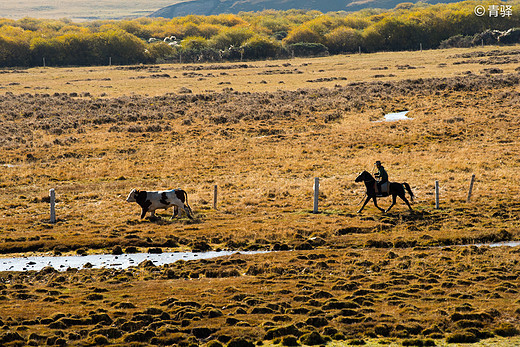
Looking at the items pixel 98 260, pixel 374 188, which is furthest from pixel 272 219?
pixel 98 260

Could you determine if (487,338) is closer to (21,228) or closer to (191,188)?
(21,228)

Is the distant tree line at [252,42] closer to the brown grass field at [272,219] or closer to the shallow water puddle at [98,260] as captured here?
the brown grass field at [272,219]

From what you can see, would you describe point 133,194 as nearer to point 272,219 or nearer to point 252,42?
point 272,219

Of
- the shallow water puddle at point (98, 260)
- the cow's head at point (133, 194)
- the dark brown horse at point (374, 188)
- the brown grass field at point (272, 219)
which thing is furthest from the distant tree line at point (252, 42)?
the shallow water puddle at point (98, 260)

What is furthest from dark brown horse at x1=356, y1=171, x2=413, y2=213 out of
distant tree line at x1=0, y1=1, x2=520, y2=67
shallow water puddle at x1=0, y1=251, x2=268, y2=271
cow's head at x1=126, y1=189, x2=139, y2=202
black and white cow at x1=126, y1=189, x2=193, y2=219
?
distant tree line at x1=0, y1=1, x2=520, y2=67

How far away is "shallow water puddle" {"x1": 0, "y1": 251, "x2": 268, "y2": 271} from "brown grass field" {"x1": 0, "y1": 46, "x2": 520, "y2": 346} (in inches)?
25.4

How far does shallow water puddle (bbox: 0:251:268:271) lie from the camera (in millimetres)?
18516

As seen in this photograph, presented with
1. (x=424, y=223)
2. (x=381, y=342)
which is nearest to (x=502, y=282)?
(x=381, y=342)

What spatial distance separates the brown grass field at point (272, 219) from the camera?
43.6ft

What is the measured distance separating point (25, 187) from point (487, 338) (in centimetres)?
2604

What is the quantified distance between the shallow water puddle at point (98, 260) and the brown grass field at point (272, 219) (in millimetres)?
644

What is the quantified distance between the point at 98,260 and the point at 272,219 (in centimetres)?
753

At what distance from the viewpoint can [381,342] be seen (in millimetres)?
12133

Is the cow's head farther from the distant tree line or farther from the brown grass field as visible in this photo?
the distant tree line
